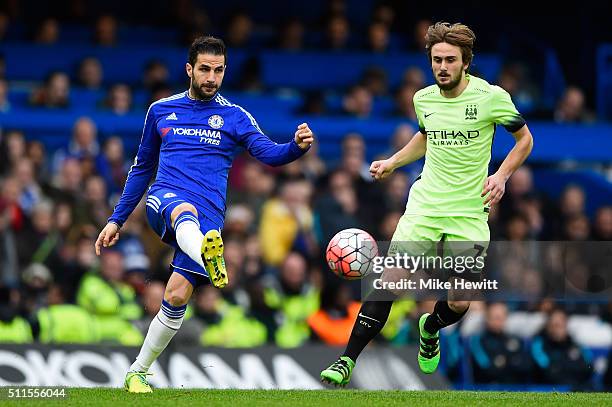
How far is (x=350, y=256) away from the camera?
966cm

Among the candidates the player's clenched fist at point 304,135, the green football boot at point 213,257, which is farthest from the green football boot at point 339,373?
the player's clenched fist at point 304,135

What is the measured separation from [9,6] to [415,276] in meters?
11.5

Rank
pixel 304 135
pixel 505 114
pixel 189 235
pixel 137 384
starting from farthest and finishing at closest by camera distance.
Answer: pixel 137 384, pixel 505 114, pixel 304 135, pixel 189 235

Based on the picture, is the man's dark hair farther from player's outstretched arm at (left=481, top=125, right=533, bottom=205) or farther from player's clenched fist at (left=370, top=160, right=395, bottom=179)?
player's outstretched arm at (left=481, top=125, right=533, bottom=205)

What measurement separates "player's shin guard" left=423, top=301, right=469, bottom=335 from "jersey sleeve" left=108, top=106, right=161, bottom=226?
2386 millimetres

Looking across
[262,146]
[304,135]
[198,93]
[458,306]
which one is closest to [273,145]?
[262,146]

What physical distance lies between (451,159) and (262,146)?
1.38 meters

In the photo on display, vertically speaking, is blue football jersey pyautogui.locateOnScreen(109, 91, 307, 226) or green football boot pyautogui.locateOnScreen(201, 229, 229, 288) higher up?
blue football jersey pyautogui.locateOnScreen(109, 91, 307, 226)

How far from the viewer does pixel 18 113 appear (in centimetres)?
1653

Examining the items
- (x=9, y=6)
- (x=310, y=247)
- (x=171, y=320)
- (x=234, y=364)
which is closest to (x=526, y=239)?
(x=310, y=247)

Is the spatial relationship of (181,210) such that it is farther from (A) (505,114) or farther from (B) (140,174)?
(A) (505,114)

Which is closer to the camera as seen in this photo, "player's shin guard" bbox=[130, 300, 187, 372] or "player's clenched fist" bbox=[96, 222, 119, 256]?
"player's shin guard" bbox=[130, 300, 187, 372]

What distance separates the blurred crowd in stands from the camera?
1360 cm

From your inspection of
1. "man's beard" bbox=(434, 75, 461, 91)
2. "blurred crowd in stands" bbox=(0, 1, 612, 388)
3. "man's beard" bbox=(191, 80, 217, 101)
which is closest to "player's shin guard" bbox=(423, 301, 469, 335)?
"man's beard" bbox=(434, 75, 461, 91)
